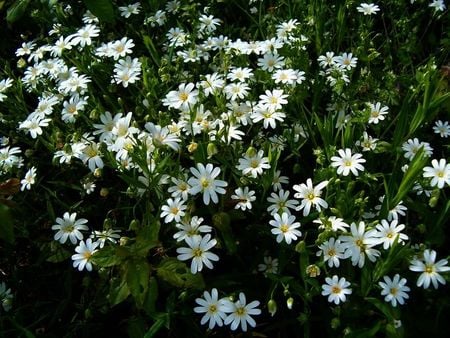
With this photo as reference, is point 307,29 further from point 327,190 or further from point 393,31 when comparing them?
point 327,190

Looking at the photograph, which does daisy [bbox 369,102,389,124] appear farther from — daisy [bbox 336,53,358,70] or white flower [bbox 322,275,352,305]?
white flower [bbox 322,275,352,305]

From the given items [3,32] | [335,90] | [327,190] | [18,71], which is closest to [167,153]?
[327,190]

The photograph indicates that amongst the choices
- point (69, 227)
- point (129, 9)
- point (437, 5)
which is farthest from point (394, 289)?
point (129, 9)

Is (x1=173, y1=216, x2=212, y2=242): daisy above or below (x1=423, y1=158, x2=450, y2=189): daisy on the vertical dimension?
above

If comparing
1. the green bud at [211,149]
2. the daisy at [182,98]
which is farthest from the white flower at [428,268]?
the daisy at [182,98]

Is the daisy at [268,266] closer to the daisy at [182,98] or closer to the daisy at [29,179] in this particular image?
the daisy at [182,98]

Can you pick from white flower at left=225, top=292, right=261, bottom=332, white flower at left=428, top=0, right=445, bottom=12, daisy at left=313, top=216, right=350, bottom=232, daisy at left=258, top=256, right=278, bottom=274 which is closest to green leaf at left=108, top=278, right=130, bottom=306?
white flower at left=225, top=292, right=261, bottom=332

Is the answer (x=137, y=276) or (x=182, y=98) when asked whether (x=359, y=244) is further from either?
(x=182, y=98)
